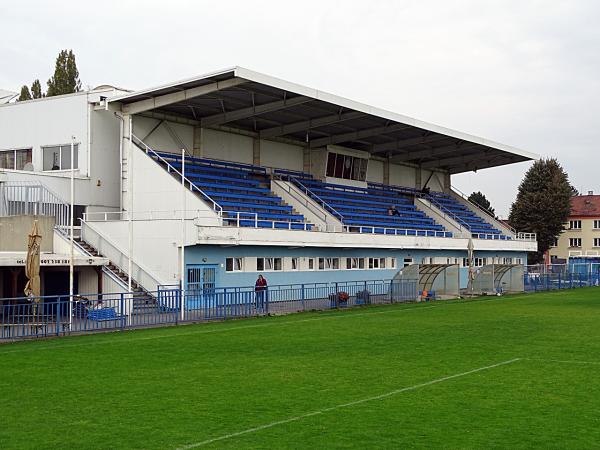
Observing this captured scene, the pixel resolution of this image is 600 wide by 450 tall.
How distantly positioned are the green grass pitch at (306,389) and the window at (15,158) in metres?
19.7

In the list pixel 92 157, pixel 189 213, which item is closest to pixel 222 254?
pixel 189 213

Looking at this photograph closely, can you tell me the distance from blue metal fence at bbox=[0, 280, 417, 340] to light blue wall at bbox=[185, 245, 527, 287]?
3808 millimetres

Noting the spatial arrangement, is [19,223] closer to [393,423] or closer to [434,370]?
[434,370]

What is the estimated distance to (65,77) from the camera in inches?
2847

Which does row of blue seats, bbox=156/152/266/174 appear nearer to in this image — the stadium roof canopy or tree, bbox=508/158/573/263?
the stadium roof canopy

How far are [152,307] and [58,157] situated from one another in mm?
15265

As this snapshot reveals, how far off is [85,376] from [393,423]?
6.81 metres

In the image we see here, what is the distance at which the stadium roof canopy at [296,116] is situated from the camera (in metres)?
35.9

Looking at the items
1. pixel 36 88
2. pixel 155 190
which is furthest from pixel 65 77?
pixel 155 190

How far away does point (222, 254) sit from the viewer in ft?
116

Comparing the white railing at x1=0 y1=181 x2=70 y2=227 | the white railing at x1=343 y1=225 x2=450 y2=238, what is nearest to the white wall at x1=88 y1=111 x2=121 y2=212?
the white railing at x1=0 y1=181 x2=70 y2=227

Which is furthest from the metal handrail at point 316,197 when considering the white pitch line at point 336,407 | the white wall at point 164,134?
the white pitch line at point 336,407

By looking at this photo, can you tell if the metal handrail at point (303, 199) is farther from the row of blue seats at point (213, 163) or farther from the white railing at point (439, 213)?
the white railing at point (439, 213)

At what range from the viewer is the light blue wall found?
34656mm
